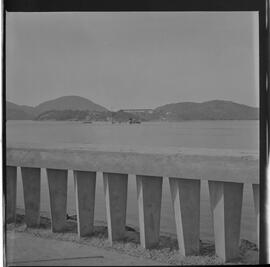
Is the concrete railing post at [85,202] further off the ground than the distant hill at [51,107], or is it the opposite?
the distant hill at [51,107]

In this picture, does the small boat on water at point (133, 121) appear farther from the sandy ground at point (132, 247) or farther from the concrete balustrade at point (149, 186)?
the sandy ground at point (132, 247)

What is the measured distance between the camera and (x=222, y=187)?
6.31ft

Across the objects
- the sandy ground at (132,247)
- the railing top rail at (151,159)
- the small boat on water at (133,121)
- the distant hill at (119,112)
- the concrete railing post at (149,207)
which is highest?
the distant hill at (119,112)

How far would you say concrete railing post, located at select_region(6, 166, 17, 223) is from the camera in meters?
1.90

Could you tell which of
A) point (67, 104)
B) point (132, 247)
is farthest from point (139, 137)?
point (132, 247)

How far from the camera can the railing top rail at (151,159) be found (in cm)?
191

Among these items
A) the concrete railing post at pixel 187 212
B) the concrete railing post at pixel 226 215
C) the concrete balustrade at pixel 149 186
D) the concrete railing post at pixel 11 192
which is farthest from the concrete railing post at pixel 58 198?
the concrete railing post at pixel 226 215

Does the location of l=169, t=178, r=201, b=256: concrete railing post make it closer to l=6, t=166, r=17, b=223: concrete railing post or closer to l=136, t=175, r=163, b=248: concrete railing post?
l=136, t=175, r=163, b=248: concrete railing post

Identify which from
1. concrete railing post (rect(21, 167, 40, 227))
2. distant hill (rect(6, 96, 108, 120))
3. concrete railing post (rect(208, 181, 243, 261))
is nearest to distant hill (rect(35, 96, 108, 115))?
distant hill (rect(6, 96, 108, 120))

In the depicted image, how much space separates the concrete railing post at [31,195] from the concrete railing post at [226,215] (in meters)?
0.68

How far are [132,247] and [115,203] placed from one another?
186 mm

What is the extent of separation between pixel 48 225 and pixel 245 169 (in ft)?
2.64

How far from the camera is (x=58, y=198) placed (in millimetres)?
1920

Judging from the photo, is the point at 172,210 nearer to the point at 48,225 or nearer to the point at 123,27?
the point at 48,225
